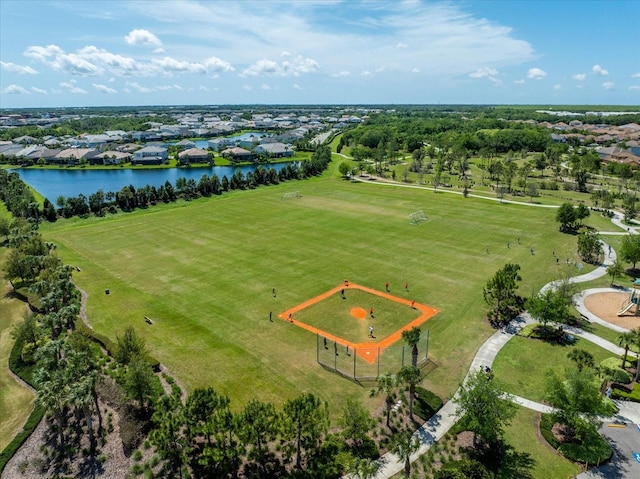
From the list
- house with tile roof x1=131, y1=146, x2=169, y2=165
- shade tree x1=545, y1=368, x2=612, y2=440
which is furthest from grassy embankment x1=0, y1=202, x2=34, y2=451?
house with tile roof x1=131, y1=146, x2=169, y2=165

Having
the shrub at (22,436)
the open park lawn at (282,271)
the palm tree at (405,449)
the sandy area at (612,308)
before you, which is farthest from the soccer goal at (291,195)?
the palm tree at (405,449)

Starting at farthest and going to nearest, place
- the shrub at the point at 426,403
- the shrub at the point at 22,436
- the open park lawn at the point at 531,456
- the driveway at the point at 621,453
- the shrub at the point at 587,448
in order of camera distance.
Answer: the shrub at the point at 426,403
the shrub at the point at 22,436
the shrub at the point at 587,448
the open park lawn at the point at 531,456
the driveway at the point at 621,453

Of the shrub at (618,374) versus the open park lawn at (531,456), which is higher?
the shrub at (618,374)

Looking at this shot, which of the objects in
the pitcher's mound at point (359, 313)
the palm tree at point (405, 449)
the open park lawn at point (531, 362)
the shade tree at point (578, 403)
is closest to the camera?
the palm tree at point (405, 449)

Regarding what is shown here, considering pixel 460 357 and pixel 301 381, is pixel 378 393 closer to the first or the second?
pixel 301 381

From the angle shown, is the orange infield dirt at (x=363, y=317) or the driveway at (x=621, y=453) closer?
the driveway at (x=621, y=453)

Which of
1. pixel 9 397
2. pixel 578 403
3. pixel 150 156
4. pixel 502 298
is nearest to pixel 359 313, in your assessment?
pixel 502 298

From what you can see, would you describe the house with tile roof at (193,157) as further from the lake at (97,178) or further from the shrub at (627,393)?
the shrub at (627,393)
